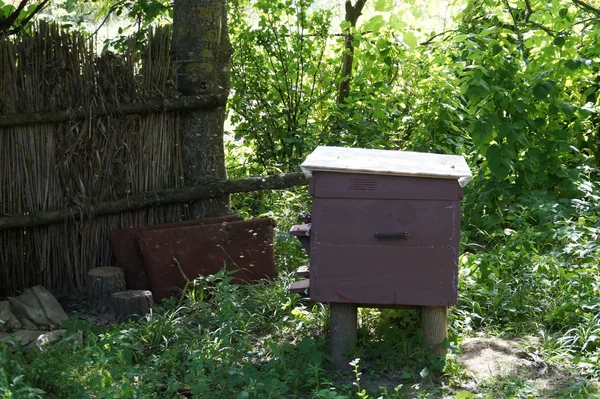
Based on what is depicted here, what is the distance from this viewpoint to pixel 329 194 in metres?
4.48

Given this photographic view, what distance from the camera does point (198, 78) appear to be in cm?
654

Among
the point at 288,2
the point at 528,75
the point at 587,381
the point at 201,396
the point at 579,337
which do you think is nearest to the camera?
the point at 201,396

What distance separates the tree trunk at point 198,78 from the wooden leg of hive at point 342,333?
228 centimetres

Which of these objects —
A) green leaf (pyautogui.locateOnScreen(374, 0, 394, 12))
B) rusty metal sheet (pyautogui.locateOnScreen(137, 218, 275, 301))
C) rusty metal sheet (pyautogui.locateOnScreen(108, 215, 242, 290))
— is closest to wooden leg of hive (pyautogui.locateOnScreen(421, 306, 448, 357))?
rusty metal sheet (pyautogui.locateOnScreen(137, 218, 275, 301))

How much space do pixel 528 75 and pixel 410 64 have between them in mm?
1930

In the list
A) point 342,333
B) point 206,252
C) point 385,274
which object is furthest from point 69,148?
point 385,274

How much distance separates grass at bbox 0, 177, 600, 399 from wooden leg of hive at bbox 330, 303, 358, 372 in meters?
0.08

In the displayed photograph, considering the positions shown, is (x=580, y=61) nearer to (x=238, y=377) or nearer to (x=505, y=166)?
(x=505, y=166)

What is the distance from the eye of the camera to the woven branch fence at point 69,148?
5918mm

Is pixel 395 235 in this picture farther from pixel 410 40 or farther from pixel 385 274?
pixel 410 40

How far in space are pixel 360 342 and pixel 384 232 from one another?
84 centimetres

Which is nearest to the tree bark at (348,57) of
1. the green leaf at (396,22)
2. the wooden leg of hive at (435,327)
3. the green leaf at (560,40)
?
the green leaf at (396,22)

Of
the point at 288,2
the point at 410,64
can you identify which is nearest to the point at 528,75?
the point at 410,64

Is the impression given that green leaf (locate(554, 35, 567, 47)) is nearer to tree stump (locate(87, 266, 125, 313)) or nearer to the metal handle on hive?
the metal handle on hive
